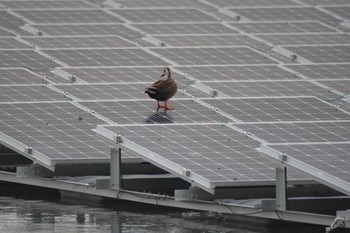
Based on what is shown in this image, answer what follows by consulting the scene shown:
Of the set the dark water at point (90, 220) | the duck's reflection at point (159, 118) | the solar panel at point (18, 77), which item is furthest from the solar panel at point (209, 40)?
the dark water at point (90, 220)

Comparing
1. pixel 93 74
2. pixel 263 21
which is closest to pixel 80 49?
pixel 93 74

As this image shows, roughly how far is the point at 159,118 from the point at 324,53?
16219 millimetres

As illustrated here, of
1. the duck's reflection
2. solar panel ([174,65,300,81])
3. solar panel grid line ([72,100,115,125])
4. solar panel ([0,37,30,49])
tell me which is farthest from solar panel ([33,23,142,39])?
the duck's reflection

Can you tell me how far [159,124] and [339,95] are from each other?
9.60 m

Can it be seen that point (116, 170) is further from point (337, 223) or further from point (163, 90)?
point (337, 223)

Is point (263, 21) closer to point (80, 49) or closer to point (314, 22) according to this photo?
point (314, 22)

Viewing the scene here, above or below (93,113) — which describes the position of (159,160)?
below

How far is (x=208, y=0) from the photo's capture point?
229 feet

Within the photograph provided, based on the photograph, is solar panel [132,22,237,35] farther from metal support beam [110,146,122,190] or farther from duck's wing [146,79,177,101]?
metal support beam [110,146,122,190]

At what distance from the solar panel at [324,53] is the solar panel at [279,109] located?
12499mm

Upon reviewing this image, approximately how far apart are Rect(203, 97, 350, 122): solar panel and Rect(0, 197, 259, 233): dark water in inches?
188

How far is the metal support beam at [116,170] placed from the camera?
3891cm

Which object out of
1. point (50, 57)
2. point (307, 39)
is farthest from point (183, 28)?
point (50, 57)

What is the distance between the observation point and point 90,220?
3719cm
